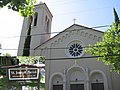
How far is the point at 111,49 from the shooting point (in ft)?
58.7

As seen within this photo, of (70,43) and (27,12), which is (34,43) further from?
(27,12)

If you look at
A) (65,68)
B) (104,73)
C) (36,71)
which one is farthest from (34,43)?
(36,71)

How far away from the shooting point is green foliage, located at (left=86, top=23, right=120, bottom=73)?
17641mm

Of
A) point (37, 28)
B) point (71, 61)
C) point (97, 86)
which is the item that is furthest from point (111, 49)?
point (37, 28)

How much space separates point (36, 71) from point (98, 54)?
5.89 metres

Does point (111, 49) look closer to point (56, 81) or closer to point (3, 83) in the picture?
point (3, 83)

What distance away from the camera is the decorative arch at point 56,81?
2538 centimetres

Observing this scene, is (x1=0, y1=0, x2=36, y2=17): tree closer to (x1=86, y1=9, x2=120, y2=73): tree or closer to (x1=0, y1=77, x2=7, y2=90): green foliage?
(x1=0, y1=77, x2=7, y2=90): green foliage

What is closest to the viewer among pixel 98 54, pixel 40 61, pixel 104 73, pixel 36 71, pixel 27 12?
pixel 27 12

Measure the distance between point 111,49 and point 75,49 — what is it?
29.5 ft

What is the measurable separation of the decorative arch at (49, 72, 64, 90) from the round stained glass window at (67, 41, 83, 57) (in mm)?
3004

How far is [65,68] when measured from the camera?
83.2 feet

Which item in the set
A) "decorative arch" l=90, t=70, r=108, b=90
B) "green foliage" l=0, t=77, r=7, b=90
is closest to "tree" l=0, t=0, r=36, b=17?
"green foliage" l=0, t=77, r=7, b=90

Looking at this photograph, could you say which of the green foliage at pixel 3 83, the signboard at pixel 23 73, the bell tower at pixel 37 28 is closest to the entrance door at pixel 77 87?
the bell tower at pixel 37 28
